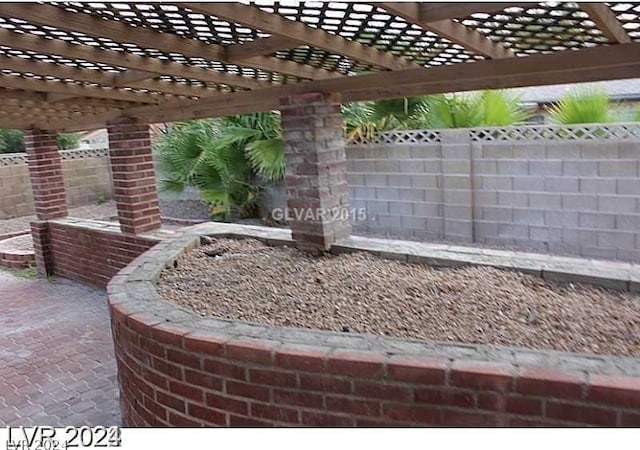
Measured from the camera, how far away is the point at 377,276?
345cm

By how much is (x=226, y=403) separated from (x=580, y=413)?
4.62 ft

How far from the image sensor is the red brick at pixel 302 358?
2.11 metres

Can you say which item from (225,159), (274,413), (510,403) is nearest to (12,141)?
(225,159)

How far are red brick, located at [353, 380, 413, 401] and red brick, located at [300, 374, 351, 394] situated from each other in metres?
0.04

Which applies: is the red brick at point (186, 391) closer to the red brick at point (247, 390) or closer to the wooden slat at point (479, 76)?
the red brick at point (247, 390)

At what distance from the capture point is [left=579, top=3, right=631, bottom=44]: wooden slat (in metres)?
2.08

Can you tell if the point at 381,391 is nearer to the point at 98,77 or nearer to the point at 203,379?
the point at 203,379

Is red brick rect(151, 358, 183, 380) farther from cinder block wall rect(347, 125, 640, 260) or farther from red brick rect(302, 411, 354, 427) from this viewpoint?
cinder block wall rect(347, 125, 640, 260)

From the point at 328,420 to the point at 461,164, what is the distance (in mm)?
4809

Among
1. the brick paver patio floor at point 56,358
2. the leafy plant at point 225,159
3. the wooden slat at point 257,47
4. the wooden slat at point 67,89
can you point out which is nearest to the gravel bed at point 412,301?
the brick paver patio floor at point 56,358

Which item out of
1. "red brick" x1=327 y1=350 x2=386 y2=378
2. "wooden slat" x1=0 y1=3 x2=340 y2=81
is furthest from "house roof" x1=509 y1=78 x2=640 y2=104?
"red brick" x1=327 y1=350 x2=386 y2=378

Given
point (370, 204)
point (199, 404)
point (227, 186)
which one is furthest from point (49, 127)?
point (199, 404)

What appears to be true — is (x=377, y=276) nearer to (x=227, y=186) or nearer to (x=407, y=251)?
(x=407, y=251)

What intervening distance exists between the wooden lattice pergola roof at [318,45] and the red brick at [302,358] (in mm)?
1371
